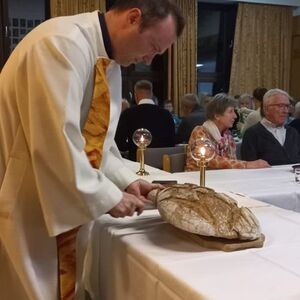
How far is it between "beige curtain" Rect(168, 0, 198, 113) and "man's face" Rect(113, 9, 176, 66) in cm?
639

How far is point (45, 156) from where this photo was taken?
105cm

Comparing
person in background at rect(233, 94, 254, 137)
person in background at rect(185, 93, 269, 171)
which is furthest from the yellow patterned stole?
person in background at rect(233, 94, 254, 137)

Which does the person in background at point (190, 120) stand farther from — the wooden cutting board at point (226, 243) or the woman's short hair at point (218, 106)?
the wooden cutting board at point (226, 243)

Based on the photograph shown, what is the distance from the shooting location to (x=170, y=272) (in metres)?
0.94

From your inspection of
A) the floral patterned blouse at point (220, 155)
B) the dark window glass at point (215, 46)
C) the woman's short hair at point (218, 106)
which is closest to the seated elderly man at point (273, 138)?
the floral patterned blouse at point (220, 155)

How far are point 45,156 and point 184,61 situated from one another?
22.6ft

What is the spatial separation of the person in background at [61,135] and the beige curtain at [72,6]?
5.87 m

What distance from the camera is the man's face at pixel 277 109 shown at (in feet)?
10.5

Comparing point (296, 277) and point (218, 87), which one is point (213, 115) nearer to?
point (296, 277)

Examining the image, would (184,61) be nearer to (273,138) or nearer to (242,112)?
(242,112)

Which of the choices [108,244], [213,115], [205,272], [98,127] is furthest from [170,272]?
[213,115]

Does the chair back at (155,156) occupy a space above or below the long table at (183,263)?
below

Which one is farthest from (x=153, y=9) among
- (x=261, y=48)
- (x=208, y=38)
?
(x=261, y=48)

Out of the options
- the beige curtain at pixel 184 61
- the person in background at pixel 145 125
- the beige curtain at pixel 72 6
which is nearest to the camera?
the person in background at pixel 145 125
